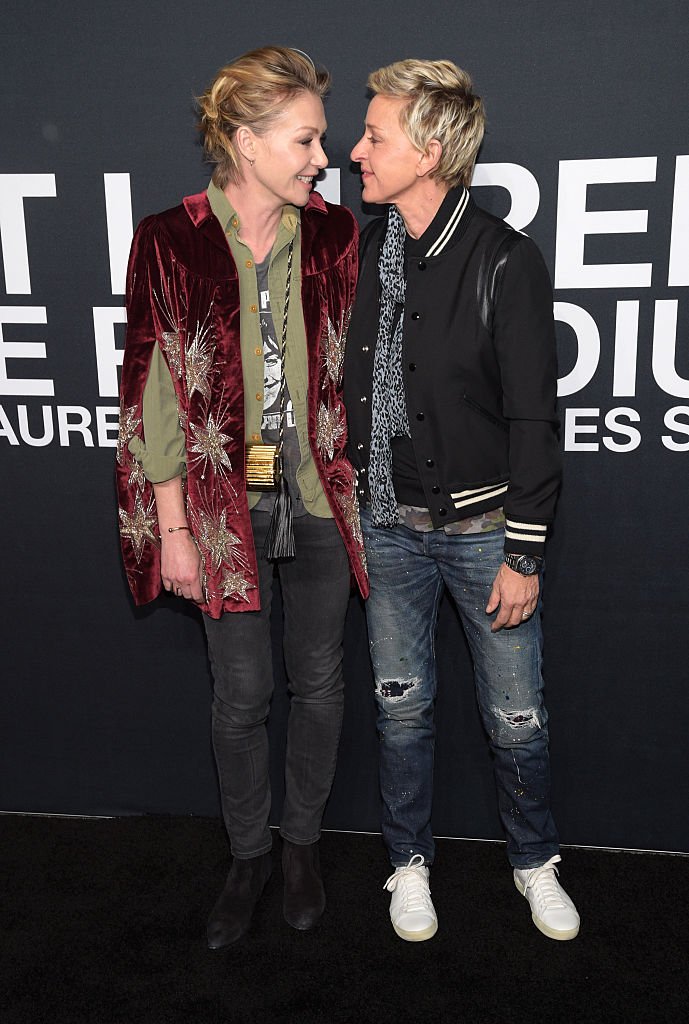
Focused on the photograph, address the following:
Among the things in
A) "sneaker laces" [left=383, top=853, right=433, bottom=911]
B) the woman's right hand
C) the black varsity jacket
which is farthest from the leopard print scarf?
"sneaker laces" [left=383, top=853, right=433, bottom=911]

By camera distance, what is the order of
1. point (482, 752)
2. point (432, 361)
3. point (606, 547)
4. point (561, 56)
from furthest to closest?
point (482, 752), point (606, 547), point (561, 56), point (432, 361)

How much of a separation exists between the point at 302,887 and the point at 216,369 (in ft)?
4.05

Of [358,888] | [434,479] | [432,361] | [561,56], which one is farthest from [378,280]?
[358,888]

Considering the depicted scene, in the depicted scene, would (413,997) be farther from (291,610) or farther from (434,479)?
(434,479)

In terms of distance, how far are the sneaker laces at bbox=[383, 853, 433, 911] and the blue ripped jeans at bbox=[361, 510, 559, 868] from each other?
0.8 inches

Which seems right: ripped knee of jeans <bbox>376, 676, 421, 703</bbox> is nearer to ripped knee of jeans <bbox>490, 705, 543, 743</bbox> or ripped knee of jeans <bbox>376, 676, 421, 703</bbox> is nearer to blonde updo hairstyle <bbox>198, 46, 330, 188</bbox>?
ripped knee of jeans <bbox>490, 705, 543, 743</bbox>

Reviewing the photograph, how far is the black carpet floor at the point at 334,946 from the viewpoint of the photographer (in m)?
2.00

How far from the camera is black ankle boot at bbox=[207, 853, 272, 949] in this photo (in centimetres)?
219

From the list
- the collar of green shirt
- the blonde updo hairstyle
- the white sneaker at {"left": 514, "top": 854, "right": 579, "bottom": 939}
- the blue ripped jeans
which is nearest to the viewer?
the blonde updo hairstyle

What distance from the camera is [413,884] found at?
2.27 m

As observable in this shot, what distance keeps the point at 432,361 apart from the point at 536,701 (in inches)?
31.0

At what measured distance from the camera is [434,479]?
198 centimetres

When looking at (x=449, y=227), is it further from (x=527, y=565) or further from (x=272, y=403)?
(x=527, y=565)

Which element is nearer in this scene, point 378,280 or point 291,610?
point 378,280
